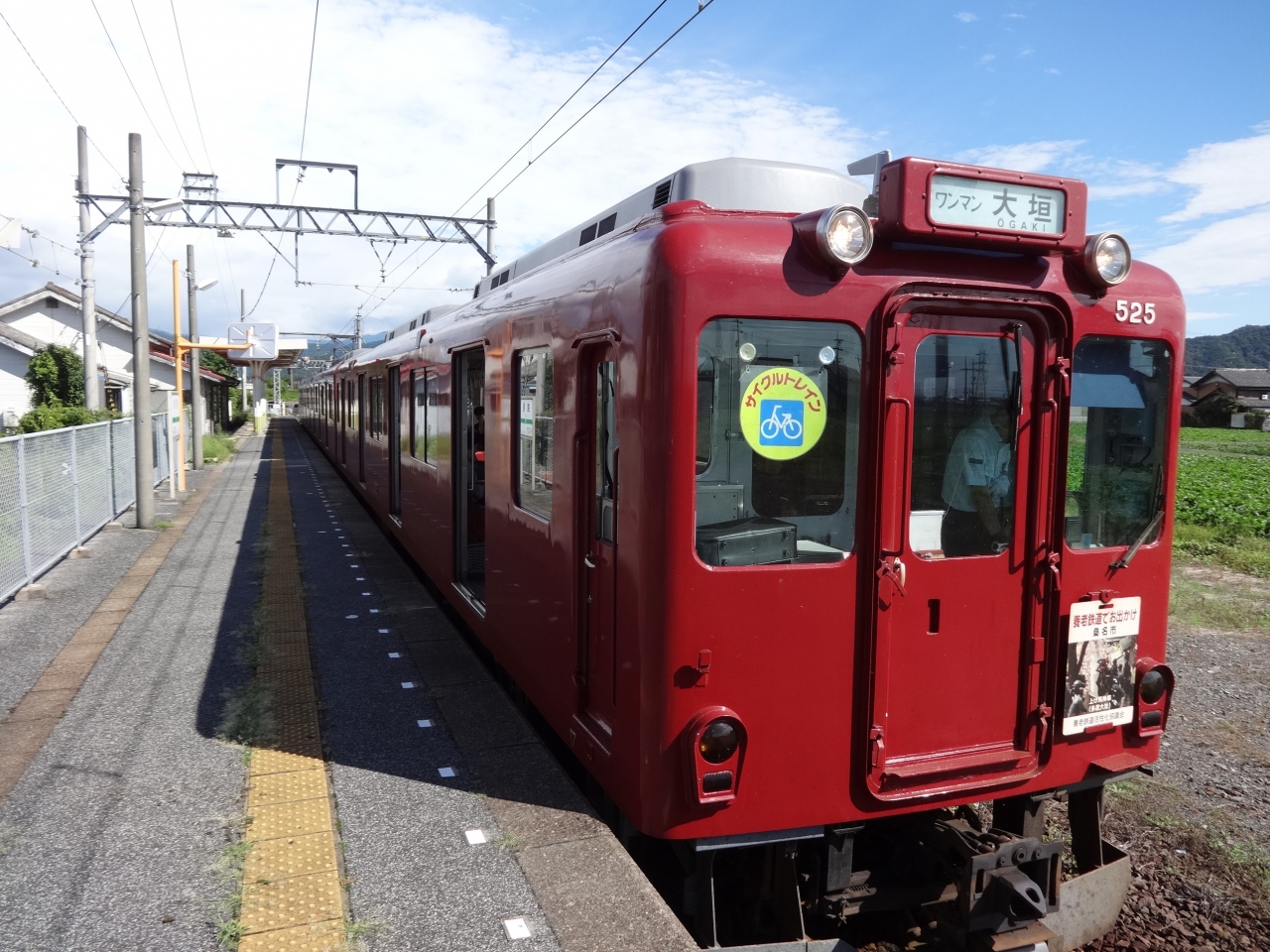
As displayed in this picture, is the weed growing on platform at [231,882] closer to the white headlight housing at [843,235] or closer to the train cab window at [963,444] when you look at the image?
the train cab window at [963,444]

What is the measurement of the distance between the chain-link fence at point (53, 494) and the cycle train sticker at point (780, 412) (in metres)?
6.87

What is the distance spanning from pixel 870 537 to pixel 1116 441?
1151 millimetres

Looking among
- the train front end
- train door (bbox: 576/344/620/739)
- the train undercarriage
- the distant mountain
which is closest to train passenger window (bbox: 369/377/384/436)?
train door (bbox: 576/344/620/739)

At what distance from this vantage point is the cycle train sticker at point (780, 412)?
3088 millimetres

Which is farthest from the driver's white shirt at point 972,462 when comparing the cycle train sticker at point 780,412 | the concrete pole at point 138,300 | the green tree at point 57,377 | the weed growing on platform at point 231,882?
the green tree at point 57,377

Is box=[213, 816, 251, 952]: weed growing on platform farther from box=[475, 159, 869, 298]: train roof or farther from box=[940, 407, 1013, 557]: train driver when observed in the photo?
box=[475, 159, 869, 298]: train roof

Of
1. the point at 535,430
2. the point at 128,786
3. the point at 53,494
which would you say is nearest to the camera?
the point at 128,786

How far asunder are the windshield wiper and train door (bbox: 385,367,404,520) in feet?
24.1

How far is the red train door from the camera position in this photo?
10.4ft

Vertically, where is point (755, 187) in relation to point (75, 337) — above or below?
below

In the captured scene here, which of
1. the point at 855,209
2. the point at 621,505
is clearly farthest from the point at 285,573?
the point at 855,209

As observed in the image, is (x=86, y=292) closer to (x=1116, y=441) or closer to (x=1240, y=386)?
(x=1116, y=441)

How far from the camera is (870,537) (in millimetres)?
3146

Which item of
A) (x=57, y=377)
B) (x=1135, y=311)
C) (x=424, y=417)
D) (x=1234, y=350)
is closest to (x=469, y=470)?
(x=424, y=417)
